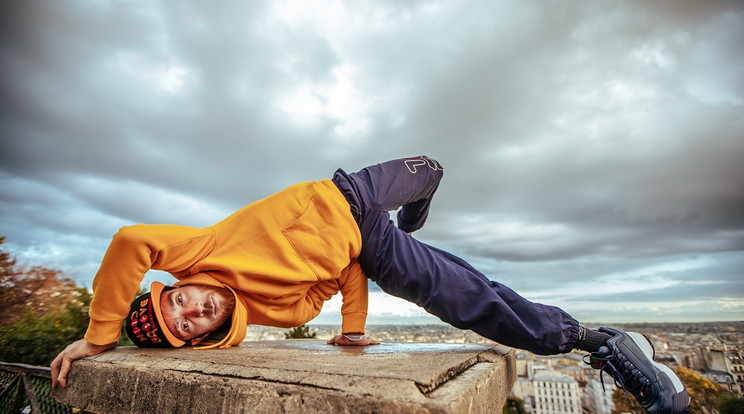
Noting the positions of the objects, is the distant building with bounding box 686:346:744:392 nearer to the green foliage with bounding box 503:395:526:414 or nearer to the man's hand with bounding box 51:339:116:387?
the man's hand with bounding box 51:339:116:387

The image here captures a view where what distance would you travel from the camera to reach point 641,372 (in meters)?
1.88

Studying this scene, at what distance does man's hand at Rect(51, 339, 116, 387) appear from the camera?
6.16 feet

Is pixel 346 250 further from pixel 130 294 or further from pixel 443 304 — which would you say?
pixel 130 294

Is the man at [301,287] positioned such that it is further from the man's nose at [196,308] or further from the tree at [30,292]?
the tree at [30,292]

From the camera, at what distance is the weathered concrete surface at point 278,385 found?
0.93 metres

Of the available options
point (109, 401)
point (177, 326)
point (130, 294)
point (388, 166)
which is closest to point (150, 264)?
point (130, 294)

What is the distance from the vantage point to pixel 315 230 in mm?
2160

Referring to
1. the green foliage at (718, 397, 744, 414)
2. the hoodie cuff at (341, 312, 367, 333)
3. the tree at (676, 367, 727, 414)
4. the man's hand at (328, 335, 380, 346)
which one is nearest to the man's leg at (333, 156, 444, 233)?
the hoodie cuff at (341, 312, 367, 333)

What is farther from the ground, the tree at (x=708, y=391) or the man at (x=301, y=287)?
the man at (x=301, y=287)

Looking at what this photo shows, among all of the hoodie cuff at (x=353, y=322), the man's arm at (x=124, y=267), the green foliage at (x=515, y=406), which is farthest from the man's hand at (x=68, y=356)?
the green foliage at (x=515, y=406)

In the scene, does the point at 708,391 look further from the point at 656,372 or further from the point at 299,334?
the point at 299,334

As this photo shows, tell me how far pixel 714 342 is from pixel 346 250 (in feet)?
28.6

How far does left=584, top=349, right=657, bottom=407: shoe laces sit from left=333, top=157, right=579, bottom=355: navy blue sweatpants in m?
0.22

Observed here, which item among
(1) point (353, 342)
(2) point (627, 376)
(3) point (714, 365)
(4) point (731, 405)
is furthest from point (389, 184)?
(3) point (714, 365)
